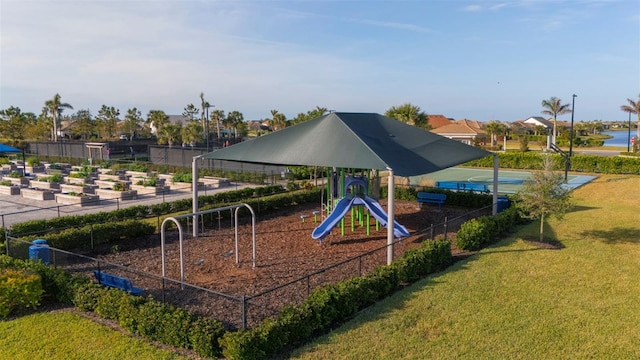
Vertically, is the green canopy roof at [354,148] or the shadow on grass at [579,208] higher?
the green canopy roof at [354,148]

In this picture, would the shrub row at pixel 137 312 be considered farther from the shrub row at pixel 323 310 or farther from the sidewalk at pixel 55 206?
the sidewalk at pixel 55 206

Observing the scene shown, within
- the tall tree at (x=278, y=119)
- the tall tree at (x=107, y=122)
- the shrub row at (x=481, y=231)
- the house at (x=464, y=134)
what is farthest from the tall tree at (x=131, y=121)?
the shrub row at (x=481, y=231)

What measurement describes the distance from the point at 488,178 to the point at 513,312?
1191 inches

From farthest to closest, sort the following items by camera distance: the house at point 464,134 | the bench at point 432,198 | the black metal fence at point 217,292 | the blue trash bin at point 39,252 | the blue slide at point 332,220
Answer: the house at point 464,134
the bench at point 432,198
the blue slide at point 332,220
the blue trash bin at point 39,252
the black metal fence at point 217,292

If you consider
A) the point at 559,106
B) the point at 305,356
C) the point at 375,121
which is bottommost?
the point at 305,356

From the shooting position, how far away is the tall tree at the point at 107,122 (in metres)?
82.9

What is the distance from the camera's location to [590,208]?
74.1 ft

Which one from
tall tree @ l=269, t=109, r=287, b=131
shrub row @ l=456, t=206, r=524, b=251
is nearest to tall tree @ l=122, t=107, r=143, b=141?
tall tree @ l=269, t=109, r=287, b=131

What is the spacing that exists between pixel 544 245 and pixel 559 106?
70.4m

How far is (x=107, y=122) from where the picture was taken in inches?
3317

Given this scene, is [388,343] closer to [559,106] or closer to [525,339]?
[525,339]

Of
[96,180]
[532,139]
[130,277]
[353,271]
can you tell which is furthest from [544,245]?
[532,139]

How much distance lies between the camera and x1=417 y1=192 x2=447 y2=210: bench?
74.5ft

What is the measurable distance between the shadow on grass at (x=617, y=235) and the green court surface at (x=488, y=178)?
40.2 ft
